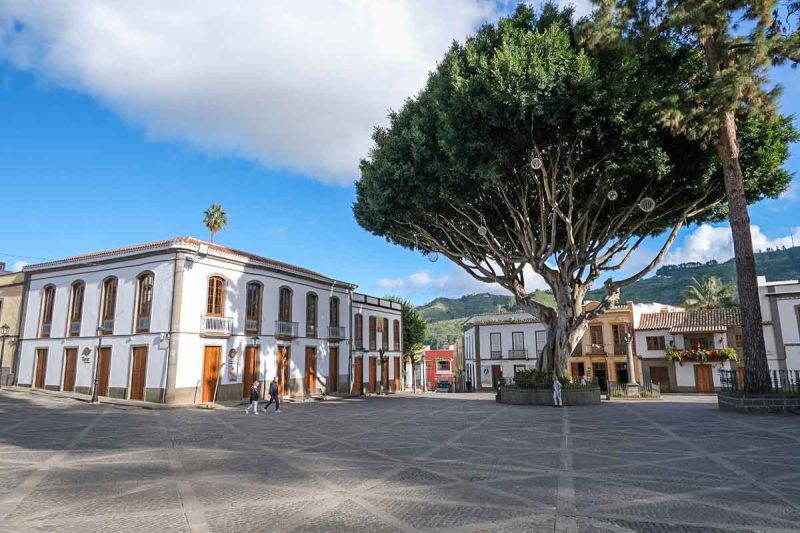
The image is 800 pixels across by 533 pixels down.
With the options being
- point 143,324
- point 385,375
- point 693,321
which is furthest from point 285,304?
point 693,321

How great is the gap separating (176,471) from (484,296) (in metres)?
149

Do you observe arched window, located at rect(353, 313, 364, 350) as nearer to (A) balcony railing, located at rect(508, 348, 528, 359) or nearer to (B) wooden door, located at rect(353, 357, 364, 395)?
(B) wooden door, located at rect(353, 357, 364, 395)

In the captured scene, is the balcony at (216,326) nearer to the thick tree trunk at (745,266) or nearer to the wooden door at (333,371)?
the wooden door at (333,371)

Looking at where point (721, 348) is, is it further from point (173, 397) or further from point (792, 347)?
point (173, 397)

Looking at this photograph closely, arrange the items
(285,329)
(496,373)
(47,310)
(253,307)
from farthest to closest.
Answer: (496,373), (285,329), (47,310), (253,307)

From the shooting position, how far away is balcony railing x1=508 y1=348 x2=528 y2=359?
147 ft

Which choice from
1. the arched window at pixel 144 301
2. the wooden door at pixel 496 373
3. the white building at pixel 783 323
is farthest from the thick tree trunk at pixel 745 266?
the wooden door at pixel 496 373

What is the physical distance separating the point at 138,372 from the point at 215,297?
16.4ft

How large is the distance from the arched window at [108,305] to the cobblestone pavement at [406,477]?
10044 millimetres

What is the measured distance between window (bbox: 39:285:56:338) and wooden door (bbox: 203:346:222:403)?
10517mm

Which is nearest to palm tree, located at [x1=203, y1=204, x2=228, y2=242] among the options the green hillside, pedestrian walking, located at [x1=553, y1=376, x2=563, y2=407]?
pedestrian walking, located at [x1=553, y1=376, x2=563, y2=407]

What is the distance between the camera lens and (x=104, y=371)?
79.5 ft

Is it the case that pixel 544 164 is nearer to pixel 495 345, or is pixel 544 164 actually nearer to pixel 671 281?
pixel 495 345

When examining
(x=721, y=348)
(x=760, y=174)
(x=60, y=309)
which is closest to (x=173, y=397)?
(x=60, y=309)
